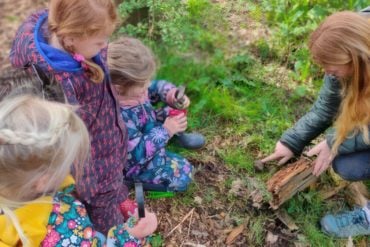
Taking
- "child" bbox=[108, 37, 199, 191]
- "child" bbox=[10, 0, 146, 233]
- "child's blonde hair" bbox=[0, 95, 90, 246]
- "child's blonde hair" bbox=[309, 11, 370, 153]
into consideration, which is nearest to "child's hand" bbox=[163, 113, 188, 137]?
"child" bbox=[108, 37, 199, 191]

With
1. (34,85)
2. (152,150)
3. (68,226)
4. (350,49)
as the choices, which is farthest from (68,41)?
(350,49)

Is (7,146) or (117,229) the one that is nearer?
(7,146)

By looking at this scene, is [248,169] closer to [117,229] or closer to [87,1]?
[117,229]

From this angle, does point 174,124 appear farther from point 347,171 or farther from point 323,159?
point 347,171

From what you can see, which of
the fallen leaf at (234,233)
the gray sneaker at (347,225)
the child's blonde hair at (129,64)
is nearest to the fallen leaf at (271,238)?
the fallen leaf at (234,233)

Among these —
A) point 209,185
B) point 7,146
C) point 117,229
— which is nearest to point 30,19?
point 7,146

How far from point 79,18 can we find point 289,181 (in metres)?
1.66

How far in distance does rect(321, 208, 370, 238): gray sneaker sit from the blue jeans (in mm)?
234

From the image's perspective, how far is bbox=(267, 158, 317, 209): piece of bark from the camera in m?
2.86

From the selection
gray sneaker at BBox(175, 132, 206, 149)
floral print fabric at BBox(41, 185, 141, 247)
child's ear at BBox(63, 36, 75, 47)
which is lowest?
gray sneaker at BBox(175, 132, 206, 149)

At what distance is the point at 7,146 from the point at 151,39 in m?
2.51

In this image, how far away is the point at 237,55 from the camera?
4.11 metres

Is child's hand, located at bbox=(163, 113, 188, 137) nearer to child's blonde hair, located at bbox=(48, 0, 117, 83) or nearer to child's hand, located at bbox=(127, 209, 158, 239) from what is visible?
child's hand, located at bbox=(127, 209, 158, 239)

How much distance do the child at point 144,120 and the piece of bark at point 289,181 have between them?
1.86 ft
